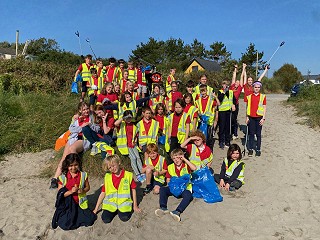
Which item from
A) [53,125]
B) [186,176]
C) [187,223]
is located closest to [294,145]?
[186,176]

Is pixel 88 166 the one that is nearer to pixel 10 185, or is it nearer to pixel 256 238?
pixel 10 185

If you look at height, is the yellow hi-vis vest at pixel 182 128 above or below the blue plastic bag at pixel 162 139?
above

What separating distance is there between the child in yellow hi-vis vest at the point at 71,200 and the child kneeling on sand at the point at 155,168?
1321 mm

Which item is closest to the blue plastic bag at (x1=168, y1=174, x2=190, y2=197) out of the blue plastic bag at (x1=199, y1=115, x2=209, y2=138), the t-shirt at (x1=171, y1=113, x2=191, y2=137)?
the t-shirt at (x1=171, y1=113, x2=191, y2=137)

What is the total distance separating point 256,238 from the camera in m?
4.21

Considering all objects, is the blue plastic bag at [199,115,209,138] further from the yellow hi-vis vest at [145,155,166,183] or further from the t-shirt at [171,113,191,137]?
the yellow hi-vis vest at [145,155,166,183]

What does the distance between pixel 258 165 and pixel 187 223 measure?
313cm

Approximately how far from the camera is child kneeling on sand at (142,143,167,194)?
561 cm

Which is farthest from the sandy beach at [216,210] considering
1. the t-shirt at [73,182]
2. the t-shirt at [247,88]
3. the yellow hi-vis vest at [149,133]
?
the t-shirt at [247,88]

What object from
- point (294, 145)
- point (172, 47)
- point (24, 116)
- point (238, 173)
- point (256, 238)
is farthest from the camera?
point (172, 47)

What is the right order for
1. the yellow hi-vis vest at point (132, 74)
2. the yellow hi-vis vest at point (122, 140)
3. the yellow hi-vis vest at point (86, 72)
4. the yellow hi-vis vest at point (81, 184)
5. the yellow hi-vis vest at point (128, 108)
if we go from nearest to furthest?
1. the yellow hi-vis vest at point (81, 184)
2. the yellow hi-vis vest at point (122, 140)
3. the yellow hi-vis vest at point (128, 108)
4. the yellow hi-vis vest at point (86, 72)
5. the yellow hi-vis vest at point (132, 74)

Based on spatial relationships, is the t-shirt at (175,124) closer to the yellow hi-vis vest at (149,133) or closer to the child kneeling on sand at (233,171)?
the yellow hi-vis vest at (149,133)

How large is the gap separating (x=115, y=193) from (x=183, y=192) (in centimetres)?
114

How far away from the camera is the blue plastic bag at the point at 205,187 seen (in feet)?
17.4
